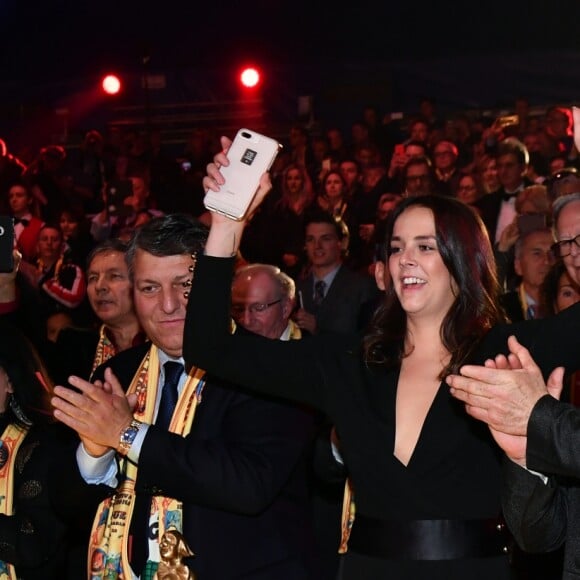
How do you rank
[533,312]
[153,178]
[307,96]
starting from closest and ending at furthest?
[533,312]
[153,178]
[307,96]

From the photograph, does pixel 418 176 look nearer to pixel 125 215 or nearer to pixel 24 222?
pixel 125 215

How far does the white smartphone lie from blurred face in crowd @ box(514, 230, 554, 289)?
3.20 m

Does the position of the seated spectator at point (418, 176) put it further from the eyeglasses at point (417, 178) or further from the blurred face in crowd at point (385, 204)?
the blurred face in crowd at point (385, 204)

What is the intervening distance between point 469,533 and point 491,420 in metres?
0.46

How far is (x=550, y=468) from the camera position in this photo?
2.73 meters

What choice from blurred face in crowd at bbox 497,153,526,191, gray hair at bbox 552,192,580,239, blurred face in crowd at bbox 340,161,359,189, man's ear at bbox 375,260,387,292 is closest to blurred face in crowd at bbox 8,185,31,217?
blurred face in crowd at bbox 340,161,359,189

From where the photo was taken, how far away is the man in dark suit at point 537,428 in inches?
106

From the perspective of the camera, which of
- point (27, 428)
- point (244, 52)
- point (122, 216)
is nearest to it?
point (27, 428)

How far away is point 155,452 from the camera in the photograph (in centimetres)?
326

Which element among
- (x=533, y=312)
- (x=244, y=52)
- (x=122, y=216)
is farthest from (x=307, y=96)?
(x=533, y=312)

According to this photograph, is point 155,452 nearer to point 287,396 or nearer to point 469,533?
point 287,396

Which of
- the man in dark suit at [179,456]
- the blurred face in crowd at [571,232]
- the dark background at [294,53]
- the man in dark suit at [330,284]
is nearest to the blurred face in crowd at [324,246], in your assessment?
the man in dark suit at [330,284]

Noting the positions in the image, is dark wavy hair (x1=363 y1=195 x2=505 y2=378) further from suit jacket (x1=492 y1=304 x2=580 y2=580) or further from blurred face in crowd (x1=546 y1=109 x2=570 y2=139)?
blurred face in crowd (x1=546 y1=109 x2=570 y2=139)

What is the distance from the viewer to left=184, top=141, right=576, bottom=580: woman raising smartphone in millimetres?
3061
